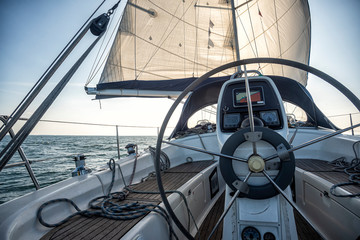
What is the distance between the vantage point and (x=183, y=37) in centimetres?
611

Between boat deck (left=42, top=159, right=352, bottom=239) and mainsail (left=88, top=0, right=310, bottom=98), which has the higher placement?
mainsail (left=88, top=0, right=310, bottom=98)

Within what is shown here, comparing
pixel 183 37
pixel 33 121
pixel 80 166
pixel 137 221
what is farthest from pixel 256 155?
pixel 183 37

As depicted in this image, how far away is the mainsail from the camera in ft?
18.7

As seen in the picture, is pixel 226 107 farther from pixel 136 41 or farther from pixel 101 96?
pixel 136 41

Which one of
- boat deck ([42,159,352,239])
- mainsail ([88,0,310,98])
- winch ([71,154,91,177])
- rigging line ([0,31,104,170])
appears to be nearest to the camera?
rigging line ([0,31,104,170])

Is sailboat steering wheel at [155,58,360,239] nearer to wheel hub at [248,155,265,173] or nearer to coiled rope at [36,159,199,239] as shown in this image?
wheel hub at [248,155,265,173]

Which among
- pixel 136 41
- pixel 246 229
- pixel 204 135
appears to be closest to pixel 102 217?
pixel 246 229

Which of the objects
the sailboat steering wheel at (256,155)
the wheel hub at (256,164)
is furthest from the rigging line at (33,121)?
the wheel hub at (256,164)

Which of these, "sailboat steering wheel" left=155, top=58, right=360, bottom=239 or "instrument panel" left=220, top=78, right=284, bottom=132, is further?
"instrument panel" left=220, top=78, right=284, bottom=132

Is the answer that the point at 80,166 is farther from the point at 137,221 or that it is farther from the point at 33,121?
the point at 33,121

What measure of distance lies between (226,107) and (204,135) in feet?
4.56

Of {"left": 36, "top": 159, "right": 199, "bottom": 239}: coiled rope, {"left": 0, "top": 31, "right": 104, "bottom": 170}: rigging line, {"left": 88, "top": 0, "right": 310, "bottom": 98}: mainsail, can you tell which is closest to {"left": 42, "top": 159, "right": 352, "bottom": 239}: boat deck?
{"left": 36, "top": 159, "right": 199, "bottom": 239}: coiled rope

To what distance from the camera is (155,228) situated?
101cm

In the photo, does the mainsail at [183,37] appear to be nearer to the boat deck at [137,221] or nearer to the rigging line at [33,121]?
the boat deck at [137,221]
